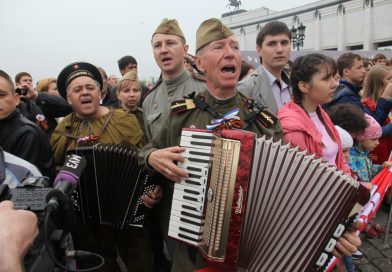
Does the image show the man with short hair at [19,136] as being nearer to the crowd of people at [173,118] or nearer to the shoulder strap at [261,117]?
the crowd of people at [173,118]

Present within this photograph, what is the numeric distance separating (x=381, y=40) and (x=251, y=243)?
39.9 meters

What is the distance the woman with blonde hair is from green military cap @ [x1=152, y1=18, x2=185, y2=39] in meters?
2.91

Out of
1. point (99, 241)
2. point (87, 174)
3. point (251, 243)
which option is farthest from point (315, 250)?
point (99, 241)

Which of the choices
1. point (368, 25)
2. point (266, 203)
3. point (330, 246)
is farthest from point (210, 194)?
point (368, 25)

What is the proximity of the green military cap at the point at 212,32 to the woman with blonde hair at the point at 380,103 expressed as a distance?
3185 mm

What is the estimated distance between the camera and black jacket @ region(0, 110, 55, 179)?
2.36m

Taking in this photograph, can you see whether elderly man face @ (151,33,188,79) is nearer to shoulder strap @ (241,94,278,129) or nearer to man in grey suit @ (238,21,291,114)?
man in grey suit @ (238,21,291,114)

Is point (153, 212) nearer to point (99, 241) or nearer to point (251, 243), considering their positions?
point (99, 241)

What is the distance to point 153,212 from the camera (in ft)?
10.0

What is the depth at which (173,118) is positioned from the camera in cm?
210

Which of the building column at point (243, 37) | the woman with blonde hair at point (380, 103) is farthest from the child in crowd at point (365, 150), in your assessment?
the building column at point (243, 37)

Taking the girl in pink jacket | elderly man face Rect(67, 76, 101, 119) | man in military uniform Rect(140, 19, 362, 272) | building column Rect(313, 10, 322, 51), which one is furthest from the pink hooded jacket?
building column Rect(313, 10, 322, 51)

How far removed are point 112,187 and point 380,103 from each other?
146 inches

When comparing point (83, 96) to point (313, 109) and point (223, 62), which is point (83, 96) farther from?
point (313, 109)
